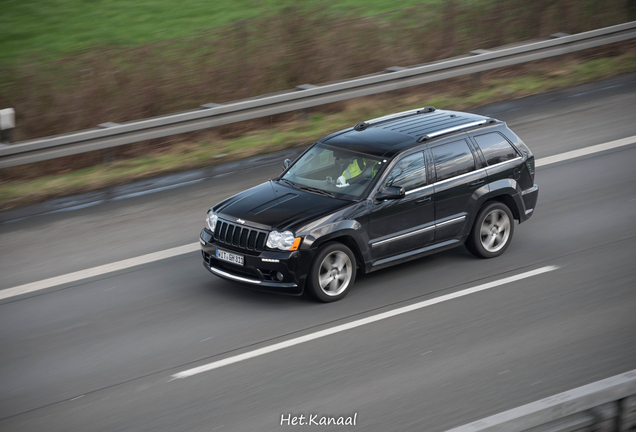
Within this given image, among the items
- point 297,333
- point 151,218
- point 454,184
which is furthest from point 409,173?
point 151,218

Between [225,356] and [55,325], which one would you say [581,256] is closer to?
[225,356]

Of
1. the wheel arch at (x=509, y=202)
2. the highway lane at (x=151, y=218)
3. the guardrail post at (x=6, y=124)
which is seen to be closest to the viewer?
the wheel arch at (x=509, y=202)

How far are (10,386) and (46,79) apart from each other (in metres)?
8.96

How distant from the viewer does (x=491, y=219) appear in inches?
396

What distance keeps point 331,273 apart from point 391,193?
1113 mm

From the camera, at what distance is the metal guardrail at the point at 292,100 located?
44.3ft

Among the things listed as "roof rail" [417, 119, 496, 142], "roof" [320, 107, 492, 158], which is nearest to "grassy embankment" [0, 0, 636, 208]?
"roof" [320, 107, 492, 158]

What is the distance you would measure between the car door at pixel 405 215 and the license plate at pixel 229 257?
1462mm

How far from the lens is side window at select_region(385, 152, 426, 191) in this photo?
9258 millimetres

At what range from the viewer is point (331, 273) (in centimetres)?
884

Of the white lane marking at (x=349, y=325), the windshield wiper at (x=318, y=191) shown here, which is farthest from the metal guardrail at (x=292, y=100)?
the white lane marking at (x=349, y=325)

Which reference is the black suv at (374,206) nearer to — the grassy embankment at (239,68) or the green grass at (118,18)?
the grassy embankment at (239,68)

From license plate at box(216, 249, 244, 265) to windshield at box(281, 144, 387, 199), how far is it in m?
1.23

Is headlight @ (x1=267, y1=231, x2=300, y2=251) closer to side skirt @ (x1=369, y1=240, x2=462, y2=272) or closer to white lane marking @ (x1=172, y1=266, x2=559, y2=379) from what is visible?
white lane marking @ (x1=172, y1=266, x2=559, y2=379)
